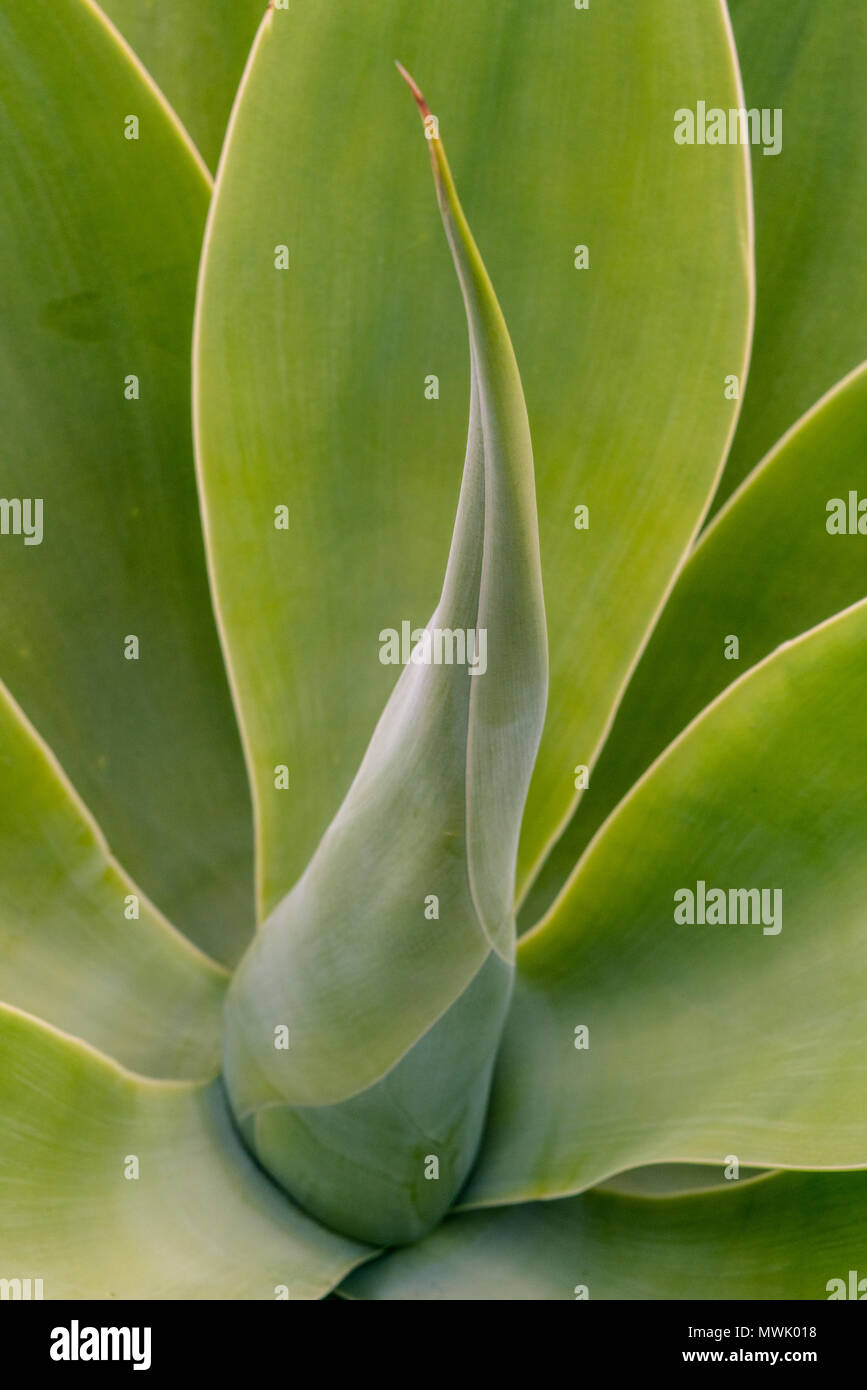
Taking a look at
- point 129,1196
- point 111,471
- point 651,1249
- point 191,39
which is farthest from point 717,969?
point 191,39

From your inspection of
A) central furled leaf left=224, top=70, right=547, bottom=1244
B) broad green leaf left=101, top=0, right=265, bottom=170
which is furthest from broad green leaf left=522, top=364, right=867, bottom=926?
broad green leaf left=101, top=0, right=265, bottom=170

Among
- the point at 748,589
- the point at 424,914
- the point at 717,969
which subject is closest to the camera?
the point at 424,914

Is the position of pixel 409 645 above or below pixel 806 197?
below

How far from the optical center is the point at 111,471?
0.78m

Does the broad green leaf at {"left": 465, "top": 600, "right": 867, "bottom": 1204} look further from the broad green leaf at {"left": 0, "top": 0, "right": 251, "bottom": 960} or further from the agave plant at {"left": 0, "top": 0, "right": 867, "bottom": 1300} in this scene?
the broad green leaf at {"left": 0, "top": 0, "right": 251, "bottom": 960}

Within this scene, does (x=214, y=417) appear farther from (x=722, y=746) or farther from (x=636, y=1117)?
(x=636, y=1117)

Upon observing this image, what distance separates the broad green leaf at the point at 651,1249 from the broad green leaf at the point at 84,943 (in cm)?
18

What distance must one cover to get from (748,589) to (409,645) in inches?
8.6

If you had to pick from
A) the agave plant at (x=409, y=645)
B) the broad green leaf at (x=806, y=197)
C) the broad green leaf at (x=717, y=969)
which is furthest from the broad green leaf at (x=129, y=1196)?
the broad green leaf at (x=806, y=197)

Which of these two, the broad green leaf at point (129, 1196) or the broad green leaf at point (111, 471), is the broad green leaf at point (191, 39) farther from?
the broad green leaf at point (129, 1196)

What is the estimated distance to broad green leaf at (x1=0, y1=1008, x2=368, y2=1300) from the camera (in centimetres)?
59

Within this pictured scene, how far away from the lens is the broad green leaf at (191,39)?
844 mm

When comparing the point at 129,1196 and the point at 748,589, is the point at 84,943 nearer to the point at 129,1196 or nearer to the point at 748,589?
the point at 129,1196

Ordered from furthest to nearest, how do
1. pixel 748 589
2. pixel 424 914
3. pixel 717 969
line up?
pixel 748 589 → pixel 717 969 → pixel 424 914
